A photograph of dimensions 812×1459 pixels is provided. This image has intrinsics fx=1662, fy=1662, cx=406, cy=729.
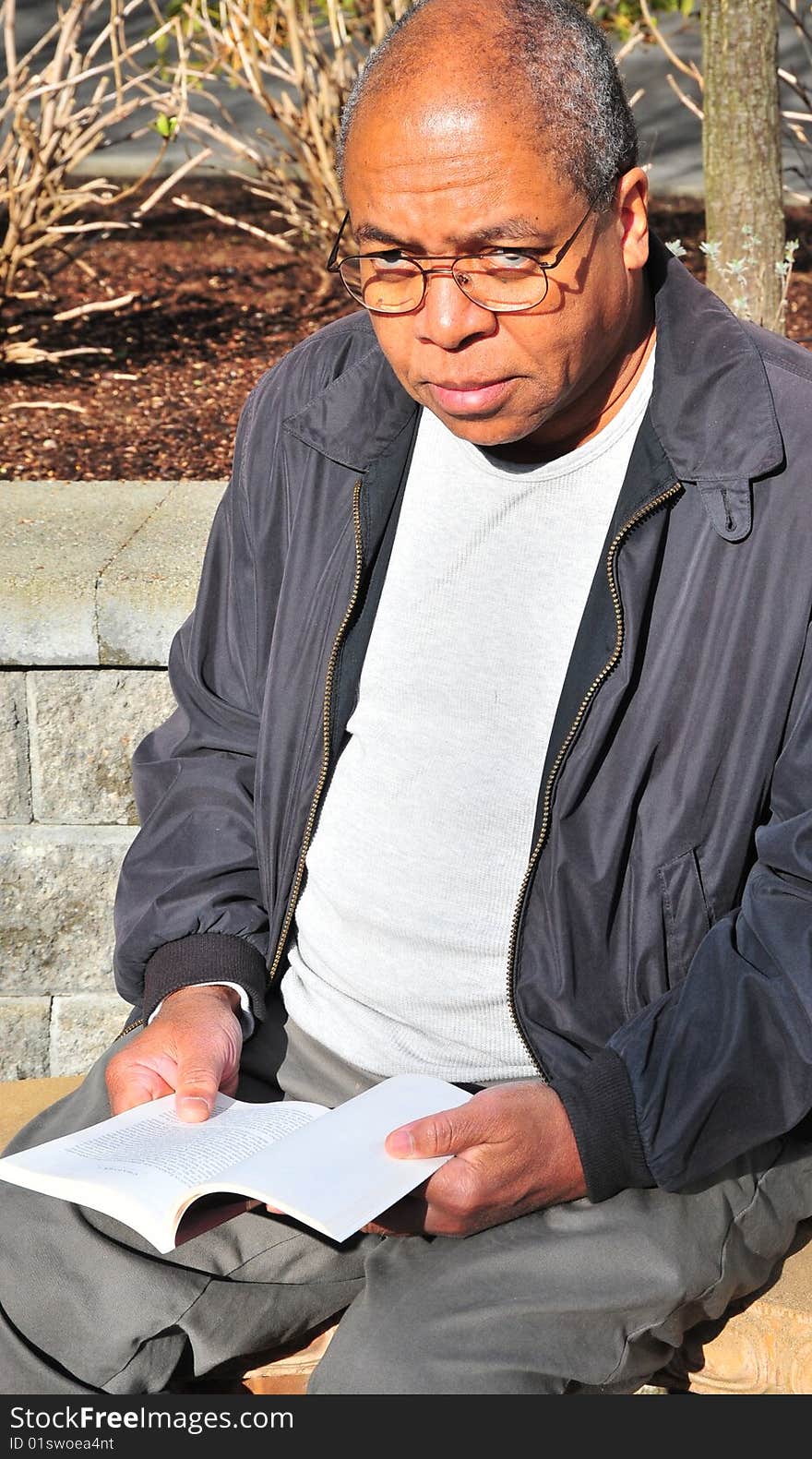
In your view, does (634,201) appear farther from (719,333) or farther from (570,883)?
(570,883)

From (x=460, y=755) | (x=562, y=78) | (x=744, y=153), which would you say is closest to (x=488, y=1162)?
(x=460, y=755)

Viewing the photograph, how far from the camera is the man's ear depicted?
2068 millimetres

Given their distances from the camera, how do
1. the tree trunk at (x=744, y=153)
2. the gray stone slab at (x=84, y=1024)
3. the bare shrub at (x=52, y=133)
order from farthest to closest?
1. the bare shrub at (x=52, y=133)
2. the tree trunk at (x=744, y=153)
3. the gray stone slab at (x=84, y=1024)

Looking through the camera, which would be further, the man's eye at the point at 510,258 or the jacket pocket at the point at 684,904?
the jacket pocket at the point at 684,904

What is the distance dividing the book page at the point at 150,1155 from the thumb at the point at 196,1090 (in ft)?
0.05

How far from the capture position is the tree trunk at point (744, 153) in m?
3.92

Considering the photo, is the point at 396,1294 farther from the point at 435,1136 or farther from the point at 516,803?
the point at 516,803

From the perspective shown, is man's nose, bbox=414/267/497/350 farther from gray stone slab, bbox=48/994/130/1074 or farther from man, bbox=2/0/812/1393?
gray stone slab, bbox=48/994/130/1074

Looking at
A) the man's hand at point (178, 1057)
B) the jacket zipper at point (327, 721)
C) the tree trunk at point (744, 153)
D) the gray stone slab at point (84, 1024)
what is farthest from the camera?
the tree trunk at point (744, 153)

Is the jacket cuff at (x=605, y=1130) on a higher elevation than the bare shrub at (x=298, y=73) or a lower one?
lower

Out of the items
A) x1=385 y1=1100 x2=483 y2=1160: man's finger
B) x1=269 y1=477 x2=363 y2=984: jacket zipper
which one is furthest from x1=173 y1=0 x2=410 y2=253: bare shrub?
x1=385 y1=1100 x2=483 y2=1160: man's finger

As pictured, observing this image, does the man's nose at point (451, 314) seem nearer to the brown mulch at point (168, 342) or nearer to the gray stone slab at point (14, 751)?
the gray stone slab at point (14, 751)

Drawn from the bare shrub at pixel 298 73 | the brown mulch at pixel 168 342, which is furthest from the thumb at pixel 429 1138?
the bare shrub at pixel 298 73

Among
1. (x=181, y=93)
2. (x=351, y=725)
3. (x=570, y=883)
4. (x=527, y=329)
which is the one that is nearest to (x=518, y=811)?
(x=570, y=883)
